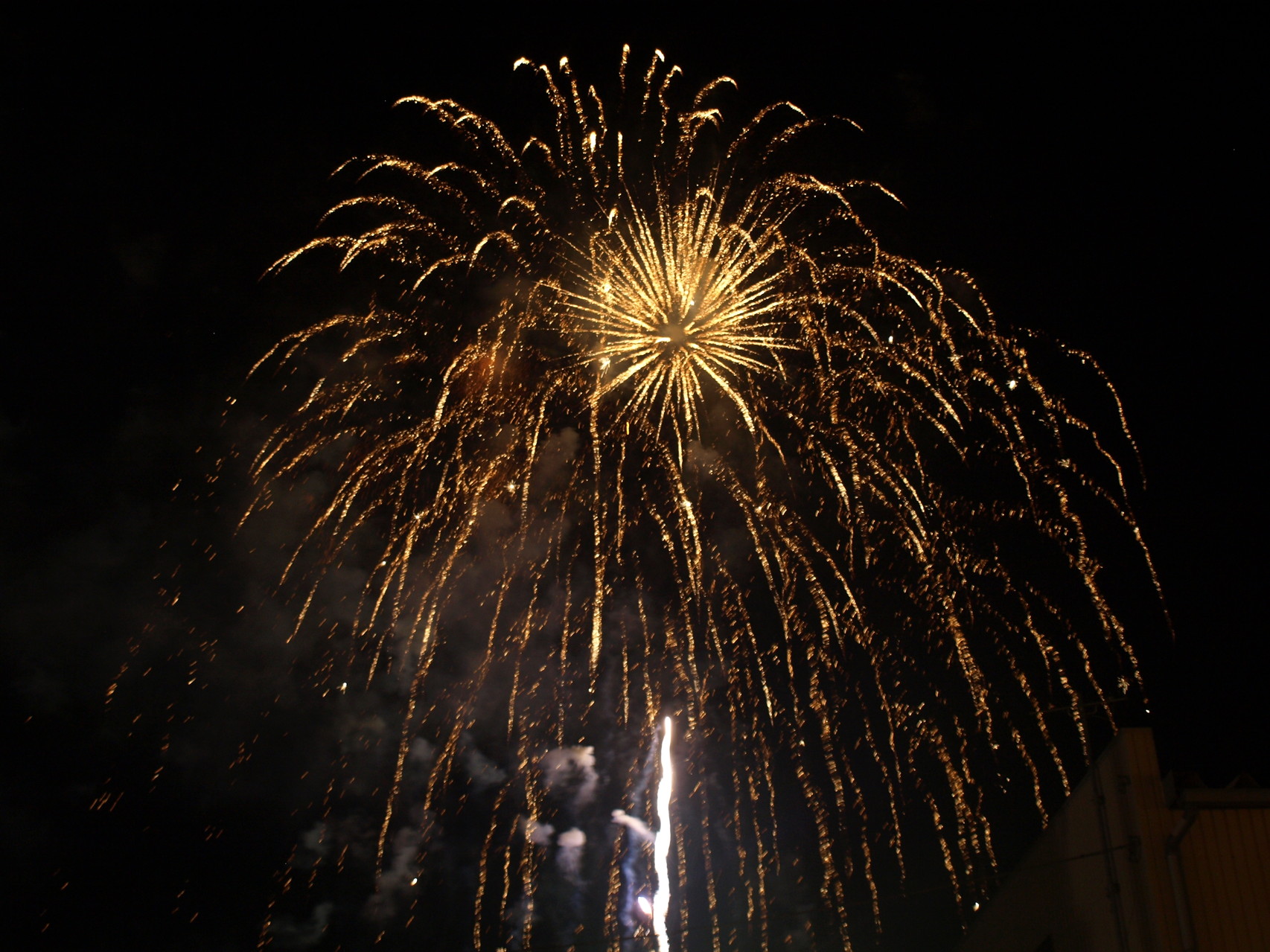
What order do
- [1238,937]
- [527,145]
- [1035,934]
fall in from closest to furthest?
[1238,937] < [1035,934] < [527,145]

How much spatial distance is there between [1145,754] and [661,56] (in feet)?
42.0

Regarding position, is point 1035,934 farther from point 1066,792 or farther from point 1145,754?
point 1145,754

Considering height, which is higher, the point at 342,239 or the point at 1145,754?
the point at 342,239

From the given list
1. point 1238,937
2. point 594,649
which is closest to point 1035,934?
point 1238,937

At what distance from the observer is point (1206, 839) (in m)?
11.5

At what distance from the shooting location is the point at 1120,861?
11.8 m

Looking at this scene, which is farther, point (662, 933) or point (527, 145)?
point (527, 145)

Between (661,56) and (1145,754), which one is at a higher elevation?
(661,56)

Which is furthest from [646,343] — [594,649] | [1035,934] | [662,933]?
[1035,934]

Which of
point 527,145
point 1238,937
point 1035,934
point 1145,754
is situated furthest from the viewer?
point 527,145

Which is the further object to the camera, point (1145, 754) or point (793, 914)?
point (793, 914)

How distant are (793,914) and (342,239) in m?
13.4

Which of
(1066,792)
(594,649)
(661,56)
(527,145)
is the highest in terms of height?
(661,56)

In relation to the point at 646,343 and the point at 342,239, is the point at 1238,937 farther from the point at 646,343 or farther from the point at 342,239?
the point at 342,239
